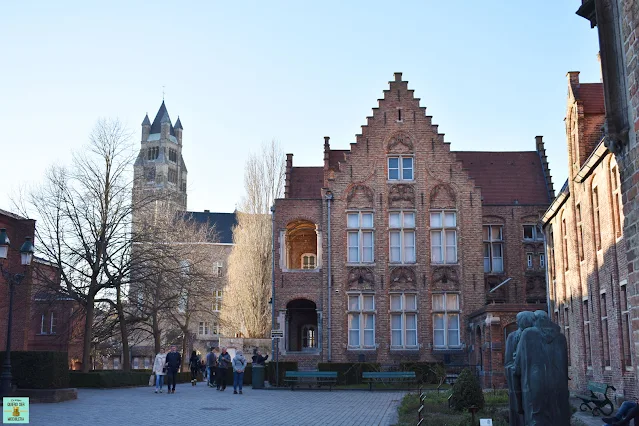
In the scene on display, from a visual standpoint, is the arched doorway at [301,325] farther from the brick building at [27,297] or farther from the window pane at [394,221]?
the brick building at [27,297]

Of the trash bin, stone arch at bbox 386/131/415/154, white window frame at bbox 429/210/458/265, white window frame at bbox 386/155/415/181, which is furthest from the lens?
stone arch at bbox 386/131/415/154

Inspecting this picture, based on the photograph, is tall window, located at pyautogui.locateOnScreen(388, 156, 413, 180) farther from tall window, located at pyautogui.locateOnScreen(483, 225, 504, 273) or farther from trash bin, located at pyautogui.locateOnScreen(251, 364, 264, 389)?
trash bin, located at pyautogui.locateOnScreen(251, 364, 264, 389)

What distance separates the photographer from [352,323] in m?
36.8

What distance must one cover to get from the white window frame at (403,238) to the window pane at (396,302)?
1.70 metres

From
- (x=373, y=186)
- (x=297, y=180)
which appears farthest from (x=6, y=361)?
(x=297, y=180)

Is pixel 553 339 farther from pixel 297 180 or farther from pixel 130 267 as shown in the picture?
pixel 297 180

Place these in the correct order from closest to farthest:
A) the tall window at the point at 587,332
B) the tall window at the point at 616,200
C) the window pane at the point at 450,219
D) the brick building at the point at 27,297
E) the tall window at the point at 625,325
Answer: the tall window at the point at 625,325 < the tall window at the point at 616,200 < the tall window at the point at 587,332 < the brick building at the point at 27,297 < the window pane at the point at 450,219

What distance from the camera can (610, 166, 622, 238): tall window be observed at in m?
20.5

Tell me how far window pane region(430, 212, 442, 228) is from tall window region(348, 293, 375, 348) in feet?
15.1

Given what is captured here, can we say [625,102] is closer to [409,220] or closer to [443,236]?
[443,236]

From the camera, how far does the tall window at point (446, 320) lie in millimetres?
36188

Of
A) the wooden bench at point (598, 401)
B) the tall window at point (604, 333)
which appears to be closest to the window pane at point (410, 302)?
the tall window at point (604, 333)

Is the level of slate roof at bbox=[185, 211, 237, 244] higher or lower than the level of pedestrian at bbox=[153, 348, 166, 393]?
higher

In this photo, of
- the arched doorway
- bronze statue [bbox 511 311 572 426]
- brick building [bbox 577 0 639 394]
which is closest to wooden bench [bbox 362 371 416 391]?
the arched doorway
